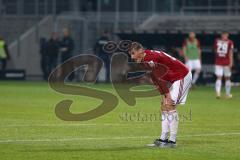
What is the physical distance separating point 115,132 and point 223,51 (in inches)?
482

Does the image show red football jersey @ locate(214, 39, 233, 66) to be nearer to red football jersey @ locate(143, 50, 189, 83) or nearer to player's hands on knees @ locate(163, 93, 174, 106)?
red football jersey @ locate(143, 50, 189, 83)

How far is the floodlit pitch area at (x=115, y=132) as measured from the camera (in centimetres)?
1372

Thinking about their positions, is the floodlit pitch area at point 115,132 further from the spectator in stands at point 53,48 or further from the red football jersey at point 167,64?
the spectator in stands at point 53,48

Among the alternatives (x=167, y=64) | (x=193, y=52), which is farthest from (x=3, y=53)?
(x=167, y=64)

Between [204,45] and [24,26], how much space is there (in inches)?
470

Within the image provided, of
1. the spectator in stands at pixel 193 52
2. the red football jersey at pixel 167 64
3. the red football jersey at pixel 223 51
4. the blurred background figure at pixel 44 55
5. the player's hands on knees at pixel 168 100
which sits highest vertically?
the red football jersey at pixel 167 64

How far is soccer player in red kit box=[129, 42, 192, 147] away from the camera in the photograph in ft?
47.6

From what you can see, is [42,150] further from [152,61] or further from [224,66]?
[224,66]

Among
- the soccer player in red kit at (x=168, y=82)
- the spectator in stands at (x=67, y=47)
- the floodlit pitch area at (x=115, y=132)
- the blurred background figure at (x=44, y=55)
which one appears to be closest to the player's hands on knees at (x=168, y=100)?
the soccer player in red kit at (x=168, y=82)

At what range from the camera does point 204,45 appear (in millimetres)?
41125

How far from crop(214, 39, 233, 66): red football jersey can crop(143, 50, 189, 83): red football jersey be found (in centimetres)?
1362

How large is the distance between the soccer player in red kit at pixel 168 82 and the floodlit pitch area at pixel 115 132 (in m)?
0.34

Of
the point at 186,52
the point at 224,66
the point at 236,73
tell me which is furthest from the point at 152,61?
the point at 236,73

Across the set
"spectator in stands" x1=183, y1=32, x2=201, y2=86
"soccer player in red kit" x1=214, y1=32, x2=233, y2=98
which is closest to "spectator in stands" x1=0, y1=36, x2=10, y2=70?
"spectator in stands" x1=183, y1=32, x2=201, y2=86
